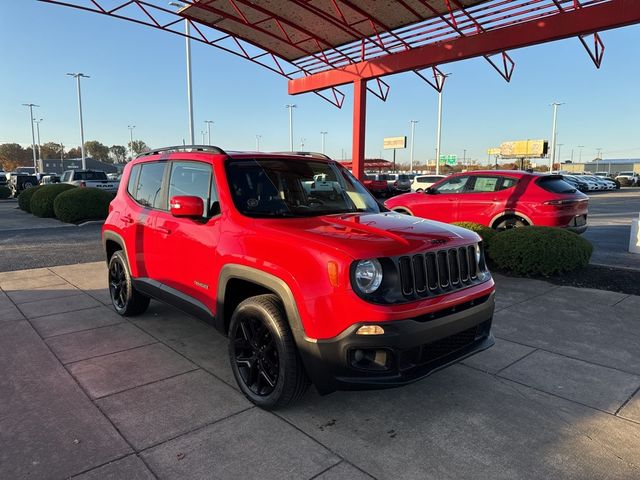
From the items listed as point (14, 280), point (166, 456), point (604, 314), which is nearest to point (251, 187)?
point (166, 456)

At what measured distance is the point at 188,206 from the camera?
3482mm

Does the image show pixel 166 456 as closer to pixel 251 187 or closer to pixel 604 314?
pixel 251 187

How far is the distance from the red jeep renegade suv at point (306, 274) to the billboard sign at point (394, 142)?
254ft

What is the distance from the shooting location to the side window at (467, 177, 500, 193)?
9.27 meters

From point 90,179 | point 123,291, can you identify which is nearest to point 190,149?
point 123,291

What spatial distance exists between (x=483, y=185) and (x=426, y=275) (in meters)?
7.26

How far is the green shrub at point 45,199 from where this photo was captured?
52.5ft

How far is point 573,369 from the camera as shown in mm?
3836

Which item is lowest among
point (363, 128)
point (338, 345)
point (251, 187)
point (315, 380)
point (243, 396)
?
point (243, 396)

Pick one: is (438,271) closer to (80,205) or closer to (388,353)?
(388,353)

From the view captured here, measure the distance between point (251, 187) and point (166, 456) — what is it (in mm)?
2039

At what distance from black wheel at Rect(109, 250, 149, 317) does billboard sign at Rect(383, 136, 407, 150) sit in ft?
253

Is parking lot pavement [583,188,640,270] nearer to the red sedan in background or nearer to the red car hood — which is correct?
the red sedan in background

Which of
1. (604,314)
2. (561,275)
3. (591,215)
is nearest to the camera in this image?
(604,314)
